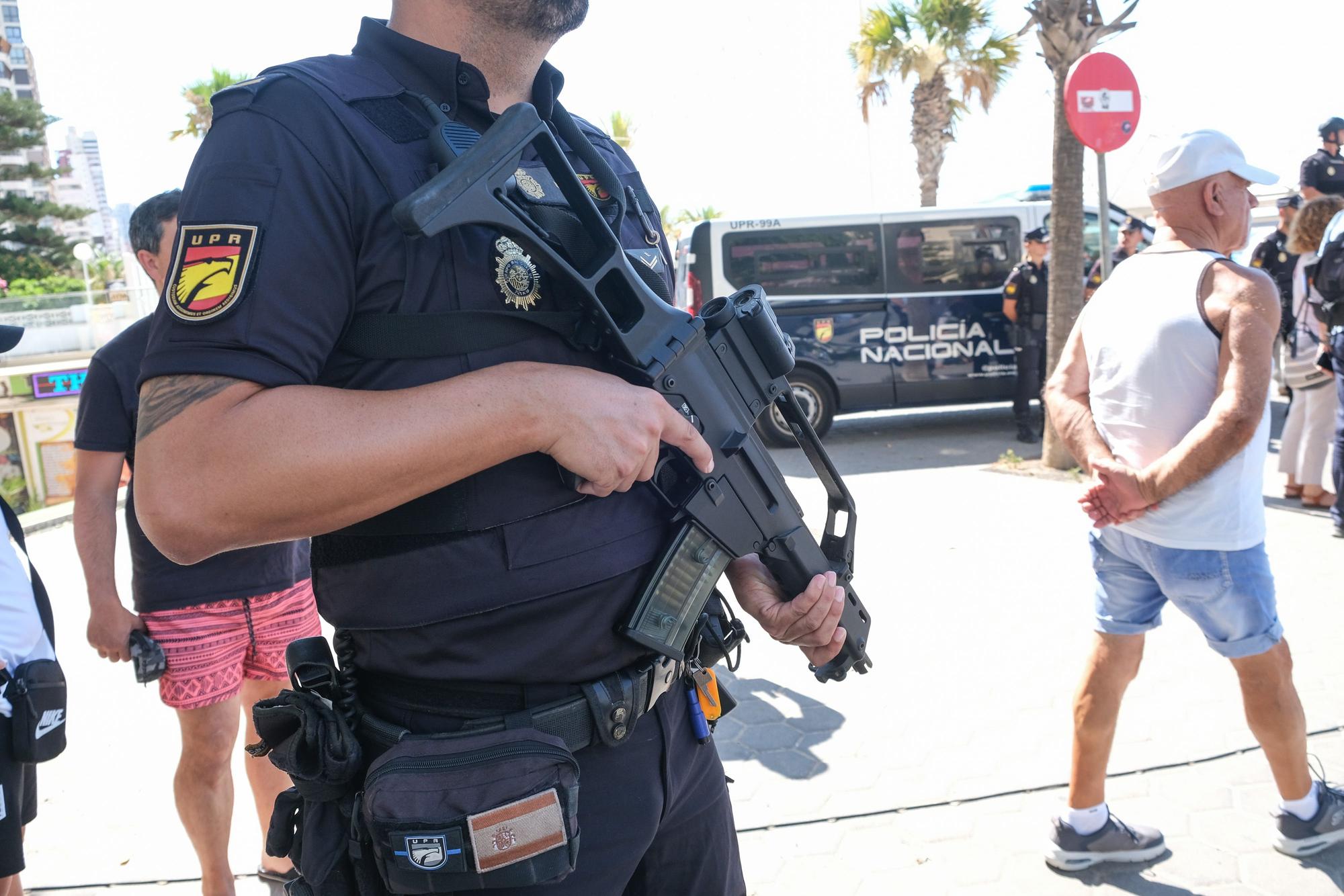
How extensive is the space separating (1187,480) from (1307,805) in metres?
1.05

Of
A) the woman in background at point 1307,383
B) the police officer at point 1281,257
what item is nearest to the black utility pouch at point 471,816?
the woman in background at point 1307,383

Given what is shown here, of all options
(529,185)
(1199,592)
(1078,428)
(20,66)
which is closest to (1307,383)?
(1078,428)

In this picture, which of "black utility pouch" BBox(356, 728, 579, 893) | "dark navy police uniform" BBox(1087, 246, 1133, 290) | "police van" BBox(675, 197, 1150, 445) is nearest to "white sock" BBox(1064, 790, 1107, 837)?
"black utility pouch" BBox(356, 728, 579, 893)

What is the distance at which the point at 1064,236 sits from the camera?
25.1 ft

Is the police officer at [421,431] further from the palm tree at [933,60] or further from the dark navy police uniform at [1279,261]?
the palm tree at [933,60]

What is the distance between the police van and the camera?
9742 mm

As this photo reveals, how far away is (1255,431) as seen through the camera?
2.67 meters

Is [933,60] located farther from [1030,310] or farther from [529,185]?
[529,185]

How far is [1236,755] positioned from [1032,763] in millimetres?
694

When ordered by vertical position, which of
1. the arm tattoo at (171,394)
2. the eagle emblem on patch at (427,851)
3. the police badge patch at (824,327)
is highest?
the arm tattoo at (171,394)

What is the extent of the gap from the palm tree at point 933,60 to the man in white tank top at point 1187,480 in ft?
55.9

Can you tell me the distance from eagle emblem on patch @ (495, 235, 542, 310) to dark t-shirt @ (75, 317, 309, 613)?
1.70 m

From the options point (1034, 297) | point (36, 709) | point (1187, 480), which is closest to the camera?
point (36, 709)

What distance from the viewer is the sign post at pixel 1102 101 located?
20.6 feet
